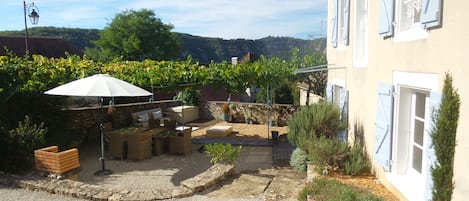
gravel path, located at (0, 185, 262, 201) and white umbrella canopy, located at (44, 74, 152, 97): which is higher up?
white umbrella canopy, located at (44, 74, 152, 97)

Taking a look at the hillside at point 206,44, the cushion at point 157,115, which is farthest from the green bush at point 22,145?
the hillside at point 206,44

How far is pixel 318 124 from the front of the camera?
309 inches

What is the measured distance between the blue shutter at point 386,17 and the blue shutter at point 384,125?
0.88m

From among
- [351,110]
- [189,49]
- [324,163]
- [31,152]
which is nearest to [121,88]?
[31,152]

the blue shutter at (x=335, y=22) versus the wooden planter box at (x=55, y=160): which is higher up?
the blue shutter at (x=335, y=22)

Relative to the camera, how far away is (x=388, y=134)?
5.60 meters

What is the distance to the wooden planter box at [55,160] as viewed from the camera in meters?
6.97

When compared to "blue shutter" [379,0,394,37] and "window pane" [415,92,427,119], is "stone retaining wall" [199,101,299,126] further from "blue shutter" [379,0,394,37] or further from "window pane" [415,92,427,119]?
"window pane" [415,92,427,119]

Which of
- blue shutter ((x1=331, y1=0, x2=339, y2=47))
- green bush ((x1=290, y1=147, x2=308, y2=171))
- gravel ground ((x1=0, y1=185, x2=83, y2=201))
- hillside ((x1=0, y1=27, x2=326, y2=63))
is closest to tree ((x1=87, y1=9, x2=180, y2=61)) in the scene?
hillside ((x1=0, y1=27, x2=326, y2=63))

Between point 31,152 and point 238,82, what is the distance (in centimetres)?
645

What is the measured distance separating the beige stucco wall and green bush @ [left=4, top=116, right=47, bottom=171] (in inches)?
283

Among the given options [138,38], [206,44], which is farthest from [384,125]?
[206,44]

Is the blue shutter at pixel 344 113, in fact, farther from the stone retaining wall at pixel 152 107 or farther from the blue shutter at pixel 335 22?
the stone retaining wall at pixel 152 107

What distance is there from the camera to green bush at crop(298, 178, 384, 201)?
14.9 ft
